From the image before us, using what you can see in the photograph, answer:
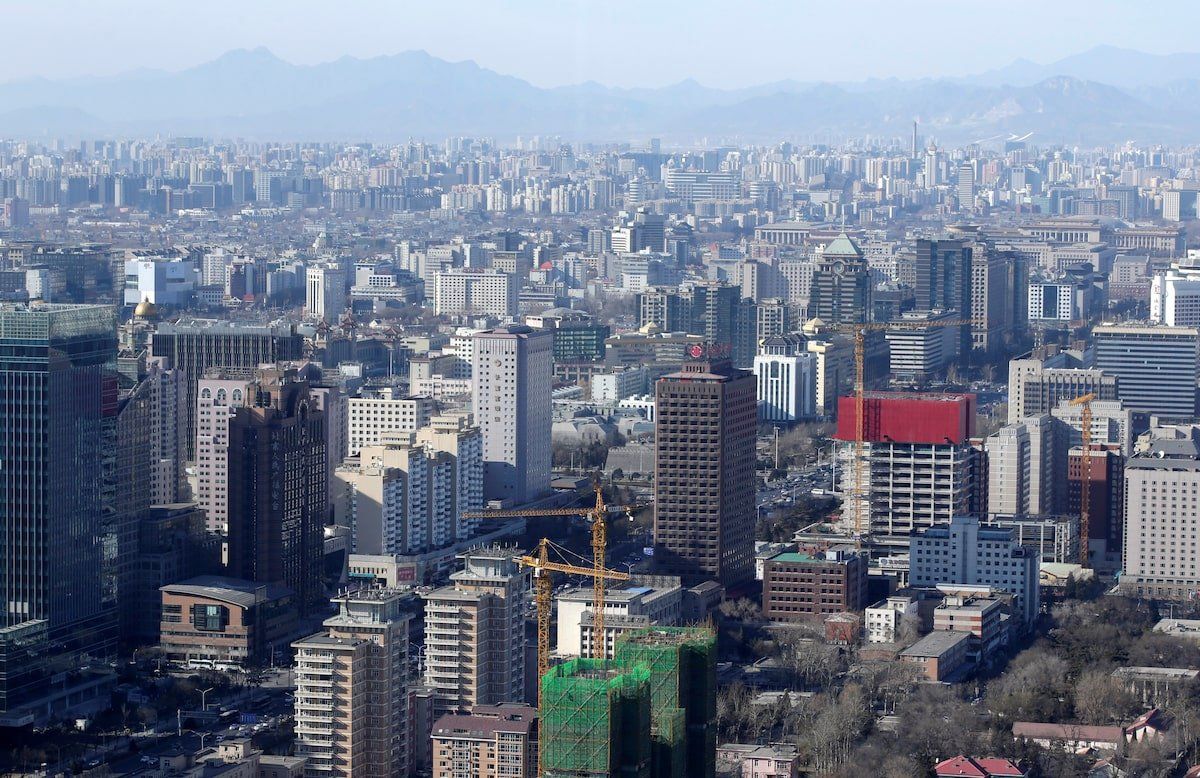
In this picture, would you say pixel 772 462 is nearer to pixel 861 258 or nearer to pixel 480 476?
pixel 480 476

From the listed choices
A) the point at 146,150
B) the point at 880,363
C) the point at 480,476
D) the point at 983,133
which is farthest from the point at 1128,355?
the point at 983,133

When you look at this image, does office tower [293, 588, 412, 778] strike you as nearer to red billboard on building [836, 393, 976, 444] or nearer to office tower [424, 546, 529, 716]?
office tower [424, 546, 529, 716]

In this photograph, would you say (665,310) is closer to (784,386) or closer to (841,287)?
(841,287)

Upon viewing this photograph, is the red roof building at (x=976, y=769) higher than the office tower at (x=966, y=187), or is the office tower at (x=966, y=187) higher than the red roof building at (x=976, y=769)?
the office tower at (x=966, y=187)

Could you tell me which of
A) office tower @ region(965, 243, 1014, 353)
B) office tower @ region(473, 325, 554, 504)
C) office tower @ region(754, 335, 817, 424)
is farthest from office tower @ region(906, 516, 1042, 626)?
office tower @ region(965, 243, 1014, 353)

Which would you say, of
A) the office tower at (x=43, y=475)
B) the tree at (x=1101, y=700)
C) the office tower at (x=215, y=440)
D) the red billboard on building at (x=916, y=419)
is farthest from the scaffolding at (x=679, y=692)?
the red billboard on building at (x=916, y=419)

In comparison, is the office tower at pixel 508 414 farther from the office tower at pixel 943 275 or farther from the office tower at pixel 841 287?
the office tower at pixel 943 275
